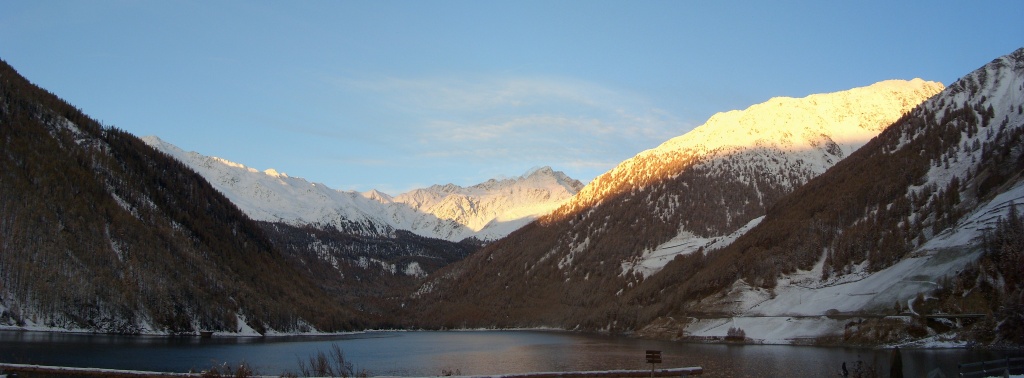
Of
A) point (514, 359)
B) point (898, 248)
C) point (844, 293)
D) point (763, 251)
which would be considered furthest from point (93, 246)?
point (898, 248)

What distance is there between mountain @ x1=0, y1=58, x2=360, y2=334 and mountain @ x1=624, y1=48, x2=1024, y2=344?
94100 millimetres

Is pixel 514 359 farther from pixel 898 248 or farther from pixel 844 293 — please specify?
pixel 898 248

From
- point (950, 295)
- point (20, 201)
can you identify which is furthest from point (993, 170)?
point (20, 201)

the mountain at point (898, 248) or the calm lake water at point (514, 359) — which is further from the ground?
the mountain at point (898, 248)

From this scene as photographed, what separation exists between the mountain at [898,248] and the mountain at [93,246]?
309 ft

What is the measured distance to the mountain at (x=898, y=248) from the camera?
86938mm

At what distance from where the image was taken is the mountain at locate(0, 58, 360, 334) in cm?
13050

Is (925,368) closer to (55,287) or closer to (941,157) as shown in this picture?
(941,157)

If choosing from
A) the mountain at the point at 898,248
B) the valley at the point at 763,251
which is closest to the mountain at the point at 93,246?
the valley at the point at 763,251

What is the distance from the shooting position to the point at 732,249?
16050 cm

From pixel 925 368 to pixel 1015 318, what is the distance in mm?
19011

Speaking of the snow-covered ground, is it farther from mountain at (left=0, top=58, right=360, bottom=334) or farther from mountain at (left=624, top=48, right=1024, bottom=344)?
mountain at (left=0, top=58, right=360, bottom=334)

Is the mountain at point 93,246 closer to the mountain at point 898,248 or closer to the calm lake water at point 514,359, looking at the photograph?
the calm lake water at point 514,359

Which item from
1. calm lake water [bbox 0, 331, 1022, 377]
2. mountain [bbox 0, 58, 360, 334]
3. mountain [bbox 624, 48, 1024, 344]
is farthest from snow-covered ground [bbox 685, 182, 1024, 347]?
mountain [bbox 0, 58, 360, 334]
